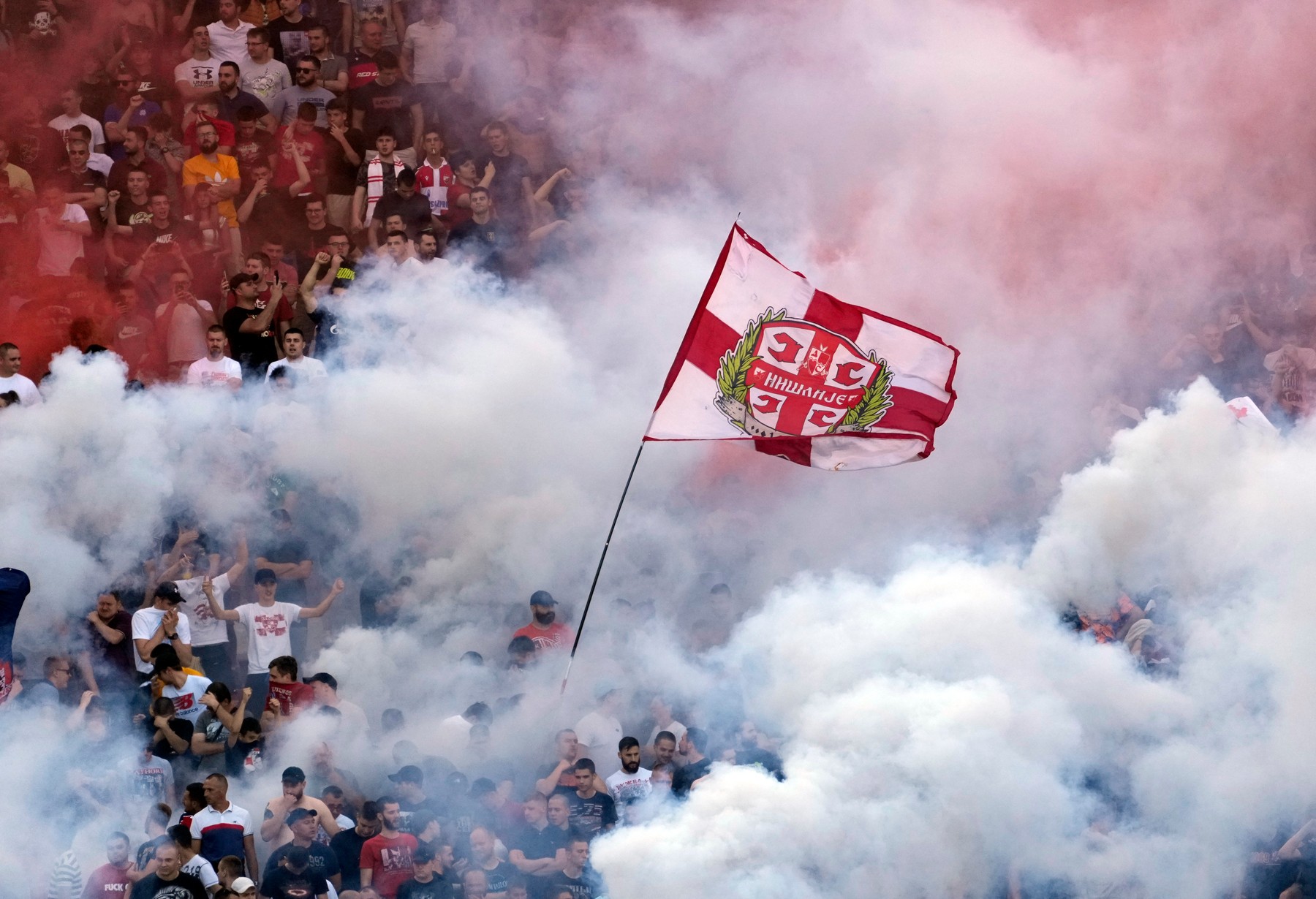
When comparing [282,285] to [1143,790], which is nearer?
[1143,790]

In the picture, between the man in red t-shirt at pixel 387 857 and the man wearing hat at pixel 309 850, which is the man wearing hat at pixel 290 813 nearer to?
the man wearing hat at pixel 309 850

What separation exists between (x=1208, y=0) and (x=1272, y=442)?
537 cm

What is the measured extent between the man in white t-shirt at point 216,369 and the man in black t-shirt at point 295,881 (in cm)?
392

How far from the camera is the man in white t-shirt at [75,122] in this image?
13.8 m

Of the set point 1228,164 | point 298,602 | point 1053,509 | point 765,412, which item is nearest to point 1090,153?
point 1228,164

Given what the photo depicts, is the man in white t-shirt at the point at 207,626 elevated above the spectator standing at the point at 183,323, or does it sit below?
below

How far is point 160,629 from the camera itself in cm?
1078

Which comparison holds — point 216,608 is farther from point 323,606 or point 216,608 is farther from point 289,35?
point 289,35

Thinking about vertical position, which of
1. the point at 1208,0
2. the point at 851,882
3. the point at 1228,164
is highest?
the point at 1208,0

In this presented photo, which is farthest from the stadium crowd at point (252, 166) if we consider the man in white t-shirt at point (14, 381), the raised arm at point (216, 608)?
the raised arm at point (216, 608)

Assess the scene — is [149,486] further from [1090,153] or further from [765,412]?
[1090,153]

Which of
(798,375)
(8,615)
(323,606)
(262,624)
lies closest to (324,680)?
(262,624)

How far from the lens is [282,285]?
12844 millimetres

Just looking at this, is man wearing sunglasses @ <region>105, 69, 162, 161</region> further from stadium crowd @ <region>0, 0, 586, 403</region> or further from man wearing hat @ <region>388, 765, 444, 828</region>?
man wearing hat @ <region>388, 765, 444, 828</region>
